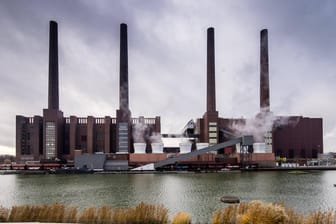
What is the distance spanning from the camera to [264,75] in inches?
3049

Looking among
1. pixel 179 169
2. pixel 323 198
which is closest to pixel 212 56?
pixel 179 169

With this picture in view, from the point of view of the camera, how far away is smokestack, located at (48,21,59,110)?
7669 centimetres

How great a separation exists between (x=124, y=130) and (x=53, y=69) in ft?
81.8

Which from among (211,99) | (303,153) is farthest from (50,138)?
(303,153)

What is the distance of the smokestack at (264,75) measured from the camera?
77250 mm

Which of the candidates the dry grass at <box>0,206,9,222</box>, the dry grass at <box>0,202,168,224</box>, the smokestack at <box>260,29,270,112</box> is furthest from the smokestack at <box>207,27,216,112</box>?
the dry grass at <box>0,206,9,222</box>

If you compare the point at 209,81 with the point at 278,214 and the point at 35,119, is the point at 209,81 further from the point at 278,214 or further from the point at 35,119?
the point at 278,214

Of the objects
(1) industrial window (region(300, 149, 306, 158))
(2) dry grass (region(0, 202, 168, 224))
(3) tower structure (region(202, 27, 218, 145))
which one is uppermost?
(3) tower structure (region(202, 27, 218, 145))

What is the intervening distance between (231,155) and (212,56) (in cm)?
2675

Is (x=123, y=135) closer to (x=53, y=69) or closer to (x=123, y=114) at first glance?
(x=123, y=114)

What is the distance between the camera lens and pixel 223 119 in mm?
82812

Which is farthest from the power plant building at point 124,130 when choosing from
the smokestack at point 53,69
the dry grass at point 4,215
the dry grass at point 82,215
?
the dry grass at point 4,215

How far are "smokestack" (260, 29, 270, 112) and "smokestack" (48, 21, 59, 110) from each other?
5538 centimetres

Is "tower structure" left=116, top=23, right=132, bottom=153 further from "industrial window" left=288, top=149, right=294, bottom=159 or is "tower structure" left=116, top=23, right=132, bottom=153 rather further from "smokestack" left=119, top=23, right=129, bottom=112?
"industrial window" left=288, top=149, right=294, bottom=159
